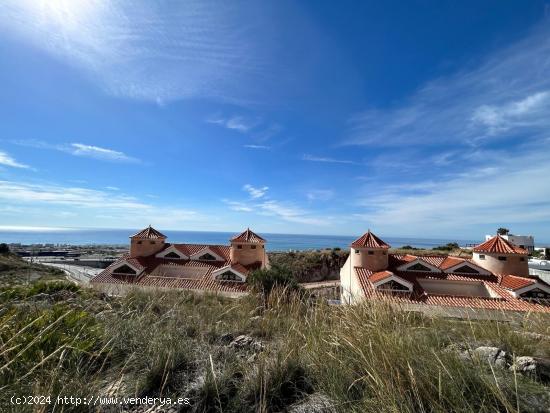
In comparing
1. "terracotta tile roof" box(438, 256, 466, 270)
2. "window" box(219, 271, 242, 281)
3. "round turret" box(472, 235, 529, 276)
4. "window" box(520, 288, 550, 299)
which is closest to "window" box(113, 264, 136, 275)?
"window" box(219, 271, 242, 281)

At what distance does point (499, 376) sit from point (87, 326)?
3.84 metres

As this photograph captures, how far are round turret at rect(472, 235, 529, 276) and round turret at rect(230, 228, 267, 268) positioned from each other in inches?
700

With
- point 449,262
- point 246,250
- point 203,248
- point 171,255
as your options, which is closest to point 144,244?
point 171,255

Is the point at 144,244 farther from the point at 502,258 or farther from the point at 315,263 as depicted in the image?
the point at 502,258

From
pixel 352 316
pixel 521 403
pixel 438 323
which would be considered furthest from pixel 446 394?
pixel 438 323

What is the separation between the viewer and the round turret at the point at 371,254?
→ 904 inches

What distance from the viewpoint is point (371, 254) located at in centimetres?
2311

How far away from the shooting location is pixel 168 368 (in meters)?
2.51

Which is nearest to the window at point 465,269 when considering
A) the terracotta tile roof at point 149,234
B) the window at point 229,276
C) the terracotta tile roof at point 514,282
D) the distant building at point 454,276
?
the distant building at point 454,276

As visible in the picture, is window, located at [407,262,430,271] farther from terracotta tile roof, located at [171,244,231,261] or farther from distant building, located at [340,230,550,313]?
terracotta tile roof, located at [171,244,231,261]

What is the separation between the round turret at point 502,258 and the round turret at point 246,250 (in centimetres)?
1777

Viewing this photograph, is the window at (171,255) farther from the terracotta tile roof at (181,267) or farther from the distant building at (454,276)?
the distant building at (454,276)

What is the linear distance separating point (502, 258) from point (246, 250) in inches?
796

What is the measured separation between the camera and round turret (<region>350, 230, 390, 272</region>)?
2295 centimetres
